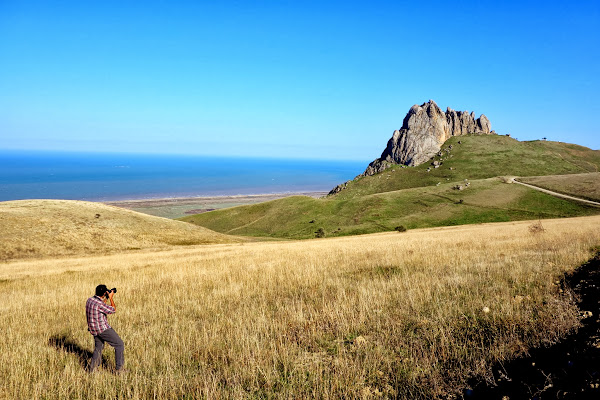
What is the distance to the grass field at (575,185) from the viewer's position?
9075cm

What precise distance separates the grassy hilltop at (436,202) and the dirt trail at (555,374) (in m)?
84.7

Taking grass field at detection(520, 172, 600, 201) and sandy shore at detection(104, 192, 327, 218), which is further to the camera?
sandy shore at detection(104, 192, 327, 218)

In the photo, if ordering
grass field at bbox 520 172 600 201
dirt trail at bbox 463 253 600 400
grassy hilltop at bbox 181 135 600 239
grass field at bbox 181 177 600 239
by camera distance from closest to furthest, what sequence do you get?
dirt trail at bbox 463 253 600 400 < grass field at bbox 181 177 600 239 < grassy hilltop at bbox 181 135 600 239 < grass field at bbox 520 172 600 201

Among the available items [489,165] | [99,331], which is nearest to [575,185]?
[489,165]

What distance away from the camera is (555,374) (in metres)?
4.35

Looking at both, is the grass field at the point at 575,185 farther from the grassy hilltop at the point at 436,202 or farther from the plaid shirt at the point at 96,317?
the plaid shirt at the point at 96,317

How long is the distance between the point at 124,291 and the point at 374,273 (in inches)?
444

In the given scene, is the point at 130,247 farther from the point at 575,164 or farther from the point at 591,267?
the point at 575,164

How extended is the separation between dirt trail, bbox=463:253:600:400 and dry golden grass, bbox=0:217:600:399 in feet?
1.22

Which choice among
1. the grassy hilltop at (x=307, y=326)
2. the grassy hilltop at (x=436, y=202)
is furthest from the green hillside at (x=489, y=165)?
the grassy hilltop at (x=307, y=326)

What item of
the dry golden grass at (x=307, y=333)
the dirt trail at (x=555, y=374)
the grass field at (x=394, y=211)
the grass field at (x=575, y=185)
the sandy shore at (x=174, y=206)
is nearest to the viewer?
the dirt trail at (x=555, y=374)

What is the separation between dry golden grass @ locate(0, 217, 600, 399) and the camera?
580cm

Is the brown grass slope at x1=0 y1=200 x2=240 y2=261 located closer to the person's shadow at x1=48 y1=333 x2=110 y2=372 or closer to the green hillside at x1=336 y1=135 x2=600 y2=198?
the person's shadow at x1=48 y1=333 x2=110 y2=372

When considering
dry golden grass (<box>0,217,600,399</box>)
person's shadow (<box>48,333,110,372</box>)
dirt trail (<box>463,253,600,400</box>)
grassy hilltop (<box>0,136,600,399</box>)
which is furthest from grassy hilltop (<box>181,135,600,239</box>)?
dirt trail (<box>463,253,600,400</box>)
